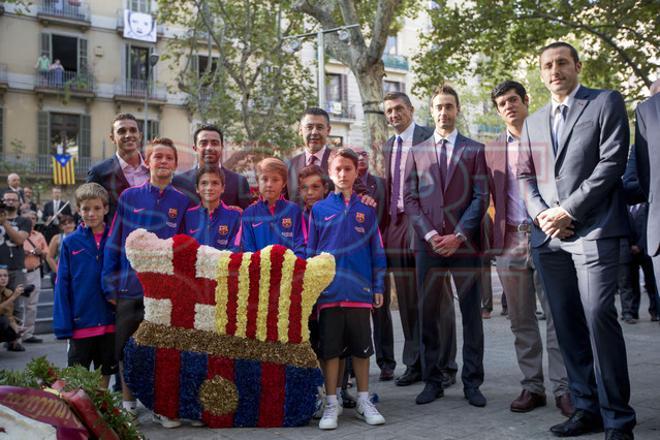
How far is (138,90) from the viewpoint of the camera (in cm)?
3288

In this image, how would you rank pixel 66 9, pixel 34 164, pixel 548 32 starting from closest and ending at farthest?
pixel 548 32
pixel 34 164
pixel 66 9

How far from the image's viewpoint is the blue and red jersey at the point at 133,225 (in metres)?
4.80

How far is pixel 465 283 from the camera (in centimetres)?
510

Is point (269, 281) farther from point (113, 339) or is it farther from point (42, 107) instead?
point (42, 107)

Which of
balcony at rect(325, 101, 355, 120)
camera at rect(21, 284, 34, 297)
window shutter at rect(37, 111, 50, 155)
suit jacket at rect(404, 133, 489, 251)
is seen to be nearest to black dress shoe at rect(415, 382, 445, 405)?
suit jacket at rect(404, 133, 489, 251)

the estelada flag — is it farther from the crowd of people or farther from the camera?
the crowd of people

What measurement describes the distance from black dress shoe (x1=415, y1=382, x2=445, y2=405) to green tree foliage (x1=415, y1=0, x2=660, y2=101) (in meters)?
11.2

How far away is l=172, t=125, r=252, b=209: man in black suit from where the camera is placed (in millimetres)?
5277

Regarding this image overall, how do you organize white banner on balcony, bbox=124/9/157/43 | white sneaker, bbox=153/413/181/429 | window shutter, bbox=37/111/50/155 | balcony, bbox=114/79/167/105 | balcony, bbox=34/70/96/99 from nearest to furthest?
white sneaker, bbox=153/413/181/429, balcony, bbox=34/70/96/99, window shutter, bbox=37/111/50/155, white banner on balcony, bbox=124/9/157/43, balcony, bbox=114/79/167/105

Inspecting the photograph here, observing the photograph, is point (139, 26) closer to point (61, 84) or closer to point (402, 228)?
point (61, 84)

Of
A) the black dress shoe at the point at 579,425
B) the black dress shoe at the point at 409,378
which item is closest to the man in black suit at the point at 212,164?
the black dress shoe at the point at 409,378

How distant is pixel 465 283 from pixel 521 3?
11397 millimetres

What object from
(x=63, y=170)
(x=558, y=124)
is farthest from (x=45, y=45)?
(x=558, y=124)

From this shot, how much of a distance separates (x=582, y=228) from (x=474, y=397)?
161 centimetres
